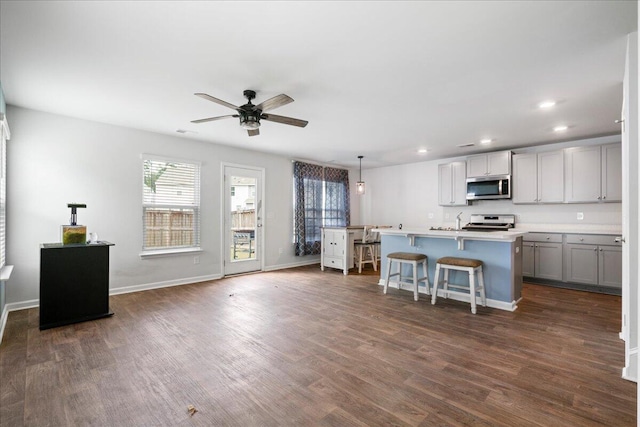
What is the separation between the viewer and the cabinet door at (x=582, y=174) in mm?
4836

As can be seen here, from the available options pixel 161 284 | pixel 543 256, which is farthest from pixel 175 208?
pixel 543 256

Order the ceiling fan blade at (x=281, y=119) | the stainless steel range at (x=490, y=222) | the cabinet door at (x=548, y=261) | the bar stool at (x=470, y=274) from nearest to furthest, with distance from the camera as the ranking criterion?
1. the ceiling fan blade at (x=281, y=119)
2. the bar stool at (x=470, y=274)
3. the cabinet door at (x=548, y=261)
4. the stainless steel range at (x=490, y=222)

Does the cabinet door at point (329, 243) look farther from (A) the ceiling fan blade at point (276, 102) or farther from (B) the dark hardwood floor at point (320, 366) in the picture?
(A) the ceiling fan blade at point (276, 102)

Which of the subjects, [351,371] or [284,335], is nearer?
[351,371]

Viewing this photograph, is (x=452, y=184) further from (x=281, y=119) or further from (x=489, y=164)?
(x=281, y=119)

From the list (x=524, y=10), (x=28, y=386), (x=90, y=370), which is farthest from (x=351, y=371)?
(x=524, y=10)

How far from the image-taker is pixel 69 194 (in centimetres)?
411

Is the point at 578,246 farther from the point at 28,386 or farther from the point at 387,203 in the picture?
the point at 28,386

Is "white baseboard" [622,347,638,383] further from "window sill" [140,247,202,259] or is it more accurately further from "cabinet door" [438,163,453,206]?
"window sill" [140,247,202,259]

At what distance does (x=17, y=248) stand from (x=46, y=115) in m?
1.73

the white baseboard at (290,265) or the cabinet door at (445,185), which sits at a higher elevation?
the cabinet door at (445,185)

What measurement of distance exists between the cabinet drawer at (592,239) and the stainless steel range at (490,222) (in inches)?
37.1

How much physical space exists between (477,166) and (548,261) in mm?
2080

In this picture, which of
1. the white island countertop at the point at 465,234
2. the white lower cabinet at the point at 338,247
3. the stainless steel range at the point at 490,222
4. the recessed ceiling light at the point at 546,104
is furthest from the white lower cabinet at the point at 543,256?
the white lower cabinet at the point at 338,247
